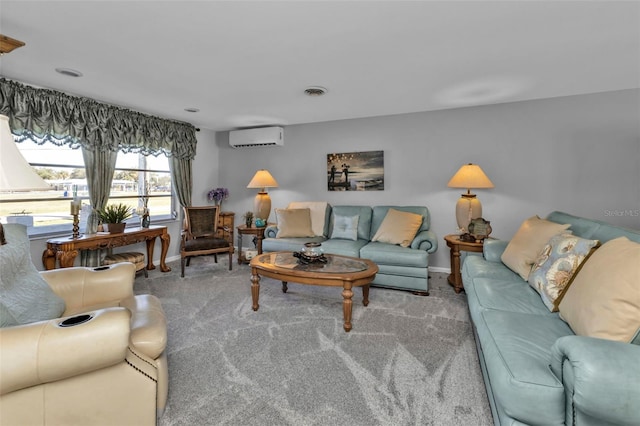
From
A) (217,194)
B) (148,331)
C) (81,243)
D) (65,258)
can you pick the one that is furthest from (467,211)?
(65,258)

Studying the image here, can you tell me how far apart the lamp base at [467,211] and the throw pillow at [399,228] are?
475mm

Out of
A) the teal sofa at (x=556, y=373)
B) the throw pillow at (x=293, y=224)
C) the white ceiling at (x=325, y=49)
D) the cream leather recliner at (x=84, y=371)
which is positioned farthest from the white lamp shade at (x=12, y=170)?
the throw pillow at (x=293, y=224)

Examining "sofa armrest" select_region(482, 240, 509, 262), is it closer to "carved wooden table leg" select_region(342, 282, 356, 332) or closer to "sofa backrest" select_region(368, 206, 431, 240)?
"sofa backrest" select_region(368, 206, 431, 240)

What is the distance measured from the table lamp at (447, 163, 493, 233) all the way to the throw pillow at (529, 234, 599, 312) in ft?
4.68

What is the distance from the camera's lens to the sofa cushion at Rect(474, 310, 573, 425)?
42.3 inches

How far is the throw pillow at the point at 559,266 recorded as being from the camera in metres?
1.71

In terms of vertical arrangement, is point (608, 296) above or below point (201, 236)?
above

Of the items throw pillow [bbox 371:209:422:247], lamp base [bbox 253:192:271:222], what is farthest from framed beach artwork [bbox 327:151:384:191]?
lamp base [bbox 253:192:271:222]

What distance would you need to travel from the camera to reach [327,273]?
2.61m

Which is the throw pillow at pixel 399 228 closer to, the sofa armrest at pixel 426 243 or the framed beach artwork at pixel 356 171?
the sofa armrest at pixel 426 243

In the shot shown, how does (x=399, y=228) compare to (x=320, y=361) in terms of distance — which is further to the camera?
(x=399, y=228)

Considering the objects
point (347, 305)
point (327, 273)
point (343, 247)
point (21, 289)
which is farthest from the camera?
point (343, 247)

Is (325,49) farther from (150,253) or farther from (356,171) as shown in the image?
(150,253)

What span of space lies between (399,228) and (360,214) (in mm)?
674
